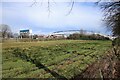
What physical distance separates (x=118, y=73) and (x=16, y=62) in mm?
→ 10565

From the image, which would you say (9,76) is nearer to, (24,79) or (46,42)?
(24,79)

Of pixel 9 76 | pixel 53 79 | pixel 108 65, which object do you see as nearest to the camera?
pixel 108 65

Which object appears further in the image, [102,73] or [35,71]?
[35,71]

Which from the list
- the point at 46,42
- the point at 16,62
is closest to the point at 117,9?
the point at 16,62

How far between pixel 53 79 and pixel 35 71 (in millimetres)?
2861

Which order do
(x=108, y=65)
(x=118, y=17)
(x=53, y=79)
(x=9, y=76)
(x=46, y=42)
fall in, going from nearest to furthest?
(x=108, y=65)
(x=53, y=79)
(x=9, y=76)
(x=118, y=17)
(x=46, y=42)

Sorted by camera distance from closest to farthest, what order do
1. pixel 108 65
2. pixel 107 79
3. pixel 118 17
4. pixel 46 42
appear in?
pixel 107 79 < pixel 108 65 < pixel 118 17 < pixel 46 42

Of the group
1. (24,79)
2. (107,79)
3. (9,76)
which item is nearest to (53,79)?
(24,79)

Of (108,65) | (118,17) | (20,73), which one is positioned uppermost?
(118,17)

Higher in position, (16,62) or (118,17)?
(118,17)

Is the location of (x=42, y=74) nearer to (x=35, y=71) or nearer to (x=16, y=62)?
(x=35, y=71)

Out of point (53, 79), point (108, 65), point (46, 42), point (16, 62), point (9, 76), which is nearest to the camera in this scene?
point (108, 65)

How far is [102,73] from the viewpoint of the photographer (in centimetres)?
990

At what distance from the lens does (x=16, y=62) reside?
61.6 feet
